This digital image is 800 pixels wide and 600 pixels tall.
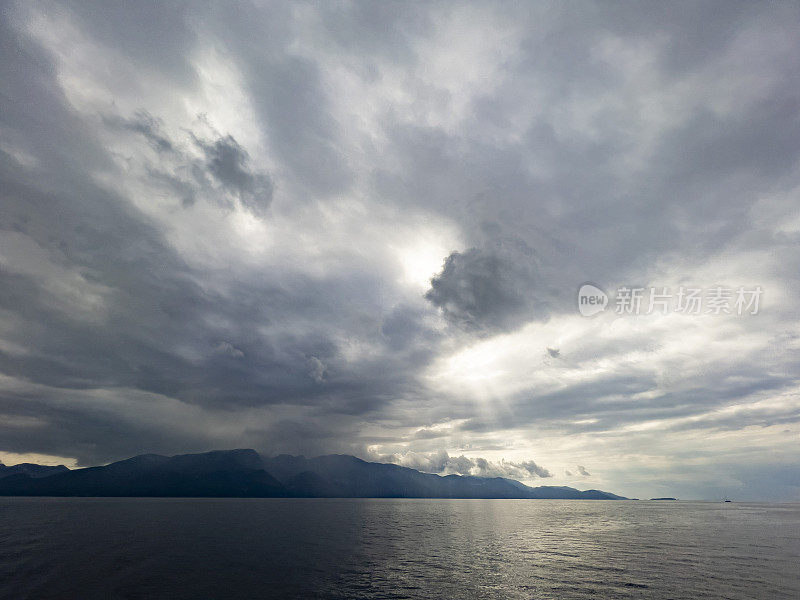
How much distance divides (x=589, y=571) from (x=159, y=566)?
75.0m

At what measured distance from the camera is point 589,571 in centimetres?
6444

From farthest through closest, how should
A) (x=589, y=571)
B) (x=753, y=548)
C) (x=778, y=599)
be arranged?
(x=753, y=548) < (x=589, y=571) < (x=778, y=599)

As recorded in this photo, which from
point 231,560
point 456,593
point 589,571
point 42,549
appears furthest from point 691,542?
point 42,549

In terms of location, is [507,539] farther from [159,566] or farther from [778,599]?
[159,566]

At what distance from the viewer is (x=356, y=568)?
65.7 m

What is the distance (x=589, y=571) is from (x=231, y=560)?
217 feet

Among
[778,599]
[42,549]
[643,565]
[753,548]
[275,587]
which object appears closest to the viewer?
[778,599]

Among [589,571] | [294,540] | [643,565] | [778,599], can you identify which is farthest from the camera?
[294,540]

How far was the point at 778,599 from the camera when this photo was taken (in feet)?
159

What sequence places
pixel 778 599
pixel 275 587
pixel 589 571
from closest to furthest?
pixel 778 599
pixel 275 587
pixel 589 571

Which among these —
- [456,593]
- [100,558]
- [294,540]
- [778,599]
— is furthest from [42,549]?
[778,599]

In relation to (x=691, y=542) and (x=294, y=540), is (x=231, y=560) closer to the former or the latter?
(x=294, y=540)

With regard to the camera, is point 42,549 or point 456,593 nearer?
point 456,593

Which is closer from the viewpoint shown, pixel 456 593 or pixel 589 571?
pixel 456 593
